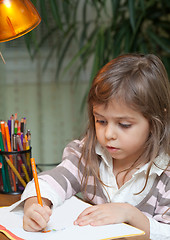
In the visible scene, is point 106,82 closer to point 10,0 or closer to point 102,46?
point 10,0

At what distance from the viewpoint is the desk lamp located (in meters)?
0.83

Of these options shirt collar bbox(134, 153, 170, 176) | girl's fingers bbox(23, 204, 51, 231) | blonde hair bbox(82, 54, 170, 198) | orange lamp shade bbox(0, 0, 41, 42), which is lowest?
girl's fingers bbox(23, 204, 51, 231)

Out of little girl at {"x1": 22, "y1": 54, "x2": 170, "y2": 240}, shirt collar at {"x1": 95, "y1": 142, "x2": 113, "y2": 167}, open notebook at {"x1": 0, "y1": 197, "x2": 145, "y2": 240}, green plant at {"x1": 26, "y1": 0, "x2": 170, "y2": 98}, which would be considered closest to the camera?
open notebook at {"x1": 0, "y1": 197, "x2": 145, "y2": 240}

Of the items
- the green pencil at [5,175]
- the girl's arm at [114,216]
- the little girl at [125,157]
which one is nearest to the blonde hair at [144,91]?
the little girl at [125,157]

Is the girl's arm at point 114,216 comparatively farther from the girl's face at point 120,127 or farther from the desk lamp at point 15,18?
the desk lamp at point 15,18

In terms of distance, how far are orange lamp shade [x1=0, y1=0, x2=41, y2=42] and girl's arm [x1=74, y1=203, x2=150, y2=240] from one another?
0.39m

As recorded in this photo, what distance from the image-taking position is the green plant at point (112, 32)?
77.4 inches

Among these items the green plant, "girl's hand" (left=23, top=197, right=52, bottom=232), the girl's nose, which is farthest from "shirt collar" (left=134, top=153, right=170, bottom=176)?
the green plant

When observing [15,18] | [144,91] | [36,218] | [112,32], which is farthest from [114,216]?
[112,32]

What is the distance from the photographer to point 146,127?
932 millimetres

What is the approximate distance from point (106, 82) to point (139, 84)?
7cm

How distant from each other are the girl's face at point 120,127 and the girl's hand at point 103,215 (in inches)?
5.3

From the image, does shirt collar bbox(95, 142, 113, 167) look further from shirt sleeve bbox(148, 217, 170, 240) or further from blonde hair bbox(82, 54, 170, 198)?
shirt sleeve bbox(148, 217, 170, 240)

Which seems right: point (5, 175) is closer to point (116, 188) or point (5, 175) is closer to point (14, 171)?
point (14, 171)
